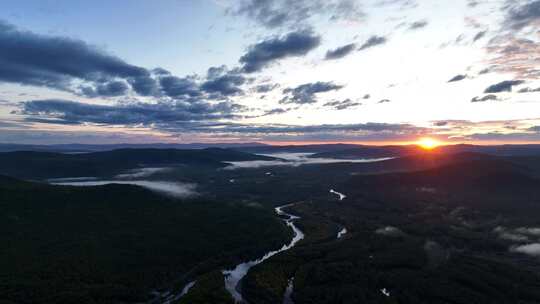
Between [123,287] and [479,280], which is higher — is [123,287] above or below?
above

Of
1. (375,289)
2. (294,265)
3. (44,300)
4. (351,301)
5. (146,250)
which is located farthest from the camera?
(146,250)

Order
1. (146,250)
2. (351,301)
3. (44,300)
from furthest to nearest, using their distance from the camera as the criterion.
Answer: (146,250)
(351,301)
(44,300)

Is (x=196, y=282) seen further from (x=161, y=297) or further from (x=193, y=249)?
(x=193, y=249)

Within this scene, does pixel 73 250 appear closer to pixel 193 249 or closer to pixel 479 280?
pixel 193 249

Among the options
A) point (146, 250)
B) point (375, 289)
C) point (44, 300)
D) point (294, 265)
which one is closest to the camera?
point (44, 300)

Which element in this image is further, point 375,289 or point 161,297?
point 375,289

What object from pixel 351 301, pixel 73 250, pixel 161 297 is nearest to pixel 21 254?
pixel 73 250

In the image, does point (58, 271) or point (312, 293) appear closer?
point (312, 293)

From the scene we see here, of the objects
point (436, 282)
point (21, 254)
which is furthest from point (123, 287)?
point (436, 282)

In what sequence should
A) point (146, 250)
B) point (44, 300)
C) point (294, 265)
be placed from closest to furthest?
point (44, 300) < point (294, 265) < point (146, 250)
